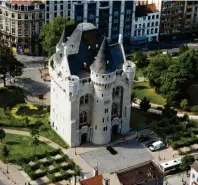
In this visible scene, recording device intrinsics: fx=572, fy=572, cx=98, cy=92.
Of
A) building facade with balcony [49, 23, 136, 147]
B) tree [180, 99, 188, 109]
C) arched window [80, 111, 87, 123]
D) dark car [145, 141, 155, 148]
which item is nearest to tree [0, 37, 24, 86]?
building facade with balcony [49, 23, 136, 147]

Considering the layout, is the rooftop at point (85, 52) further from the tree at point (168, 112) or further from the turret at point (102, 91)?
the tree at point (168, 112)

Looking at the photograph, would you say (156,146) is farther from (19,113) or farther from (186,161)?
(19,113)

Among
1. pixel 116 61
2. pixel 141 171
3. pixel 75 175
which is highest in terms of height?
pixel 116 61

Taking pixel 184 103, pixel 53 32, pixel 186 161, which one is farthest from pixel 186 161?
pixel 53 32

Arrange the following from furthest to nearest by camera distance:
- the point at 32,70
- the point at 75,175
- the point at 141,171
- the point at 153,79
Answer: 1. the point at 32,70
2. the point at 153,79
3. the point at 75,175
4. the point at 141,171

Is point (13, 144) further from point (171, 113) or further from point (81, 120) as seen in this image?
point (171, 113)

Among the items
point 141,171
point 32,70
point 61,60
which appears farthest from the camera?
point 32,70

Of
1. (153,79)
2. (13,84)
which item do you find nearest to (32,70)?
(13,84)
